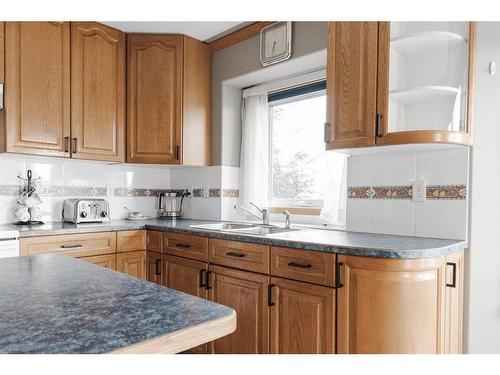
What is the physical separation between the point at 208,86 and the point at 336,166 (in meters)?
1.33

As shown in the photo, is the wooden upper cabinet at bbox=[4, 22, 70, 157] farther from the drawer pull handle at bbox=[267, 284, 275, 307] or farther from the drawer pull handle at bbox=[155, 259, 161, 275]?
the drawer pull handle at bbox=[267, 284, 275, 307]

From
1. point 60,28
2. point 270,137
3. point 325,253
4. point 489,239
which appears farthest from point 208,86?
point 489,239

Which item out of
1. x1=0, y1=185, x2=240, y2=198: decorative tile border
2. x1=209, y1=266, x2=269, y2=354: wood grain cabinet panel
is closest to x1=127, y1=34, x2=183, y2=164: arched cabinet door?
x1=0, y1=185, x2=240, y2=198: decorative tile border

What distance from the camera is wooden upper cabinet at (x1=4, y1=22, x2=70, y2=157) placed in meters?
2.42

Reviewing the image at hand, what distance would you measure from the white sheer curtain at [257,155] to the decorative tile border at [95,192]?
18 cm

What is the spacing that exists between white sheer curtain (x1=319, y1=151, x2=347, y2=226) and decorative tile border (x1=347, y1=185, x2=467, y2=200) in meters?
0.22

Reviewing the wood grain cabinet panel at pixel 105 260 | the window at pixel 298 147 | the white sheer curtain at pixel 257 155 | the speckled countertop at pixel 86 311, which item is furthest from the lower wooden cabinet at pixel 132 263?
the speckled countertop at pixel 86 311

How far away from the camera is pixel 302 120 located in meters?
2.97

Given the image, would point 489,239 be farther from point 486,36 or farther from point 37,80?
point 37,80

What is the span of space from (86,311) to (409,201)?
1.83 meters

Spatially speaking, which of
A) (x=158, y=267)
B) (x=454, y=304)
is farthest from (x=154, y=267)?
(x=454, y=304)

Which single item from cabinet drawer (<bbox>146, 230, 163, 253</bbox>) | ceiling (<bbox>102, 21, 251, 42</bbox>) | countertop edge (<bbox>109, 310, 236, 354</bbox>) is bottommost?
cabinet drawer (<bbox>146, 230, 163, 253</bbox>)

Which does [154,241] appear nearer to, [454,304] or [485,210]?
[454,304]

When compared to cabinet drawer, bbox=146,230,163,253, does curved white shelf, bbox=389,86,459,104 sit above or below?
above
